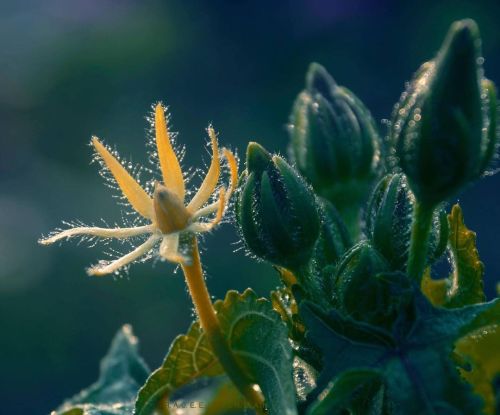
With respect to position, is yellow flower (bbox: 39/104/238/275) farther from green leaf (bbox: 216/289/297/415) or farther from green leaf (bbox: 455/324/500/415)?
green leaf (bbox: 455/324/500/415)

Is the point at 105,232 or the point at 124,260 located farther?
the point at 105,232

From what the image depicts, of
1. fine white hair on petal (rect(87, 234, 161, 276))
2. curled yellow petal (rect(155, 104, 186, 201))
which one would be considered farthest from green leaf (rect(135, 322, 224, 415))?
curled yellow petal (rect(155, 104, 186, 201))

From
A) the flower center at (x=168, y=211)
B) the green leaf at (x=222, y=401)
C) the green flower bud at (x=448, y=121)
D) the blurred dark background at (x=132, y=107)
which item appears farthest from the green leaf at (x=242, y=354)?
the blurred dark background at (x=132, y=107)

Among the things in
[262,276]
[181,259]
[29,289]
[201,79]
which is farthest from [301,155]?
[201,79]

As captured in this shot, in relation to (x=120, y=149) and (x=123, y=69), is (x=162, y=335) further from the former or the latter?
(x=123, y=69)

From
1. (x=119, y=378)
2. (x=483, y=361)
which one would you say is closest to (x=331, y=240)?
A: (x=483, y=361)

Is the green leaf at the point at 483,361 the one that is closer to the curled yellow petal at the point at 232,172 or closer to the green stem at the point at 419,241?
the green stem at the point at 419,241

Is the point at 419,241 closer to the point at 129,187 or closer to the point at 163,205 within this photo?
the point at 163,205
